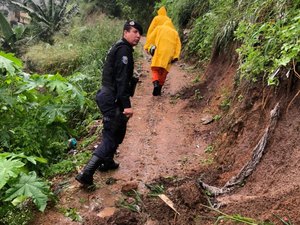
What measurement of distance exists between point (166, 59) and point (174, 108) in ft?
3.83

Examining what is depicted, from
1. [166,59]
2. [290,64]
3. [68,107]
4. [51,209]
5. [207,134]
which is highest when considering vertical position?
[290,64]

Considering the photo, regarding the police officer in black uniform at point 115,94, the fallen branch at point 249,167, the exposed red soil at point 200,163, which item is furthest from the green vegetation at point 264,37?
the police officer in black uniform at point 115,94

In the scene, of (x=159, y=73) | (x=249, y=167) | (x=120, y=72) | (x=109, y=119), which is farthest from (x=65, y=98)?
(x=159, y=73)

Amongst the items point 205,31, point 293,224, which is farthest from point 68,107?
point 205,31

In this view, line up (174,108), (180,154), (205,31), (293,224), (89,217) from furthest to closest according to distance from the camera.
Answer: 1. (205,31)
2. (174,108)
3. (180,154)
4. (89,217)
5. (293,224)

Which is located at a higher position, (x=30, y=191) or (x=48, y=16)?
(x=48, y=16)

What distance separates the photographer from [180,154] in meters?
5.36

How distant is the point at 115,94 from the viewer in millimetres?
4324

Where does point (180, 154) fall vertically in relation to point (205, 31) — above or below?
below

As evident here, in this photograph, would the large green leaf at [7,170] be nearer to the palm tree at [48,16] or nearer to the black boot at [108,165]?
the black boot at [108,165]

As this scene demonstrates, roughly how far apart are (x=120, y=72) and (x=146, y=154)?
164 cm

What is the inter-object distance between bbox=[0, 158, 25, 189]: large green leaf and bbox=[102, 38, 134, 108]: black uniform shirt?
146 cm

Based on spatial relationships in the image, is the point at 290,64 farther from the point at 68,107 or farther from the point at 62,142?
the point at 62,142

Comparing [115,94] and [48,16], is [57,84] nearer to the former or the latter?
[115,94]
